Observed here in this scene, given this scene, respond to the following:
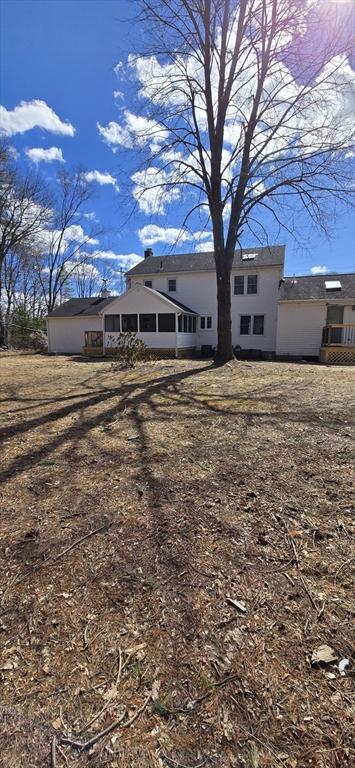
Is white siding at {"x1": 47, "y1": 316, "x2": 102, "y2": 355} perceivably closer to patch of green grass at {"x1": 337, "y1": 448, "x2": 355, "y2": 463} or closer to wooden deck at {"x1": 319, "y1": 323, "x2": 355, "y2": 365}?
wooden deck at {"x1": 319, "y1": 323, "x2": 355, "y2": 365}

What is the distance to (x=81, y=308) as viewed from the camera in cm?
2550

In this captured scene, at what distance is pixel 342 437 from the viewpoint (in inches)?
168

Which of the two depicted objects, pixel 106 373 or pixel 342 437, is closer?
pixel 342 437

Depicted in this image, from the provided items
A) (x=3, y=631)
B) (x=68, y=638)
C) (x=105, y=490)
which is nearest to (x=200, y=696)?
(x=68, y=638)

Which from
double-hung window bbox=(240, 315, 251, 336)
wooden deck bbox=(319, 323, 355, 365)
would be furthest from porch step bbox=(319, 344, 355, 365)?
double-hung window bbox=(240, 315, 251, 336)

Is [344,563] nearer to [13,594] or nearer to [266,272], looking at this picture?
[13,594]

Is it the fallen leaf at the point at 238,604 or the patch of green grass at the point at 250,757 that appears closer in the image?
the patch of green grass at the point at 250,757

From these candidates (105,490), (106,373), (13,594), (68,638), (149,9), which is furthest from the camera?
(149,9)

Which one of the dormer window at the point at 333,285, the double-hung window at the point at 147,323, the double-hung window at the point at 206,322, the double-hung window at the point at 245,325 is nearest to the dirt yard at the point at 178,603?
the double-hung window at the point at 147,323

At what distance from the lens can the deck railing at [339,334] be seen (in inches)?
688

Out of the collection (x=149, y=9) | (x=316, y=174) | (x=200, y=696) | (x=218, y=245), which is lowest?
(x=200, y=696)

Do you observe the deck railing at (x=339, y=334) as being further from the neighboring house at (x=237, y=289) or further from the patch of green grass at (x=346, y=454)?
the patch of green grass at (x=346, y=454)

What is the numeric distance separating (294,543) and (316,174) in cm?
1261

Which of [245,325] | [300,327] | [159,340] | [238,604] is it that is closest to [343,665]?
[238,604]
